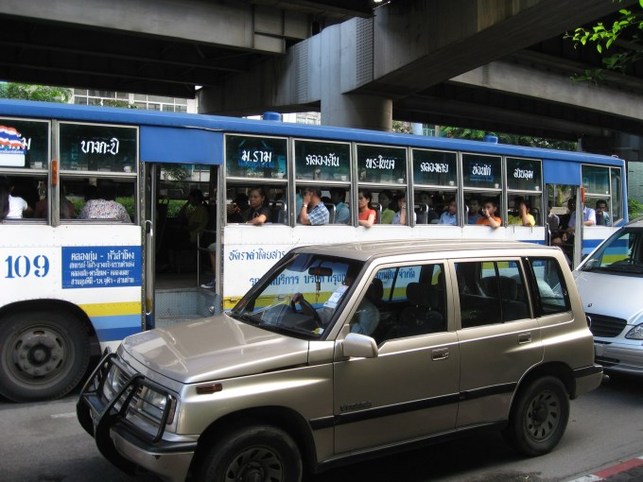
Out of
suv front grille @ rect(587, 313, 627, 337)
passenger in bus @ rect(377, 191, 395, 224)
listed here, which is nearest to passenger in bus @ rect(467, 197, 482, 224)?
passenger in bus @ rect(377, 191, 395, 224)

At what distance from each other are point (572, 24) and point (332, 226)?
842 centimetres

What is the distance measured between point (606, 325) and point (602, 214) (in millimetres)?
5698

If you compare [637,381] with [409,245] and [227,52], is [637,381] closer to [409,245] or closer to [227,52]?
[409,245]

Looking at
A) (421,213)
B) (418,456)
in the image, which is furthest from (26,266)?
(421,213)

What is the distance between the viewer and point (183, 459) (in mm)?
3371

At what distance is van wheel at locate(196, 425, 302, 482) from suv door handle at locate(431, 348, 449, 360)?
1184 millimetres

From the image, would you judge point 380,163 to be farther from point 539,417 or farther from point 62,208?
point 539,417

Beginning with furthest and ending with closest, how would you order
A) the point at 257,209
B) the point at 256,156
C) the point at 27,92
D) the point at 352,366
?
the point at 27,92 < the point at 257,209 < the point at 256,156 < the point at 352,366

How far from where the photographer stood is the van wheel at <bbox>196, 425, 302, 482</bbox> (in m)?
3.48

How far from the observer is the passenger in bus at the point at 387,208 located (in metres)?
8.56

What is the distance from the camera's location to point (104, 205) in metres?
6.71

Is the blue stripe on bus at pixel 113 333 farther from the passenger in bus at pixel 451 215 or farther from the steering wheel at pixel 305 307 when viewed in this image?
the passenger in bus at pixel 451 215

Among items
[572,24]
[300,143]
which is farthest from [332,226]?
[572,24]

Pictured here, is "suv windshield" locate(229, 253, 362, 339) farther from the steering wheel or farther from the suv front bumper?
the suv front bumper
